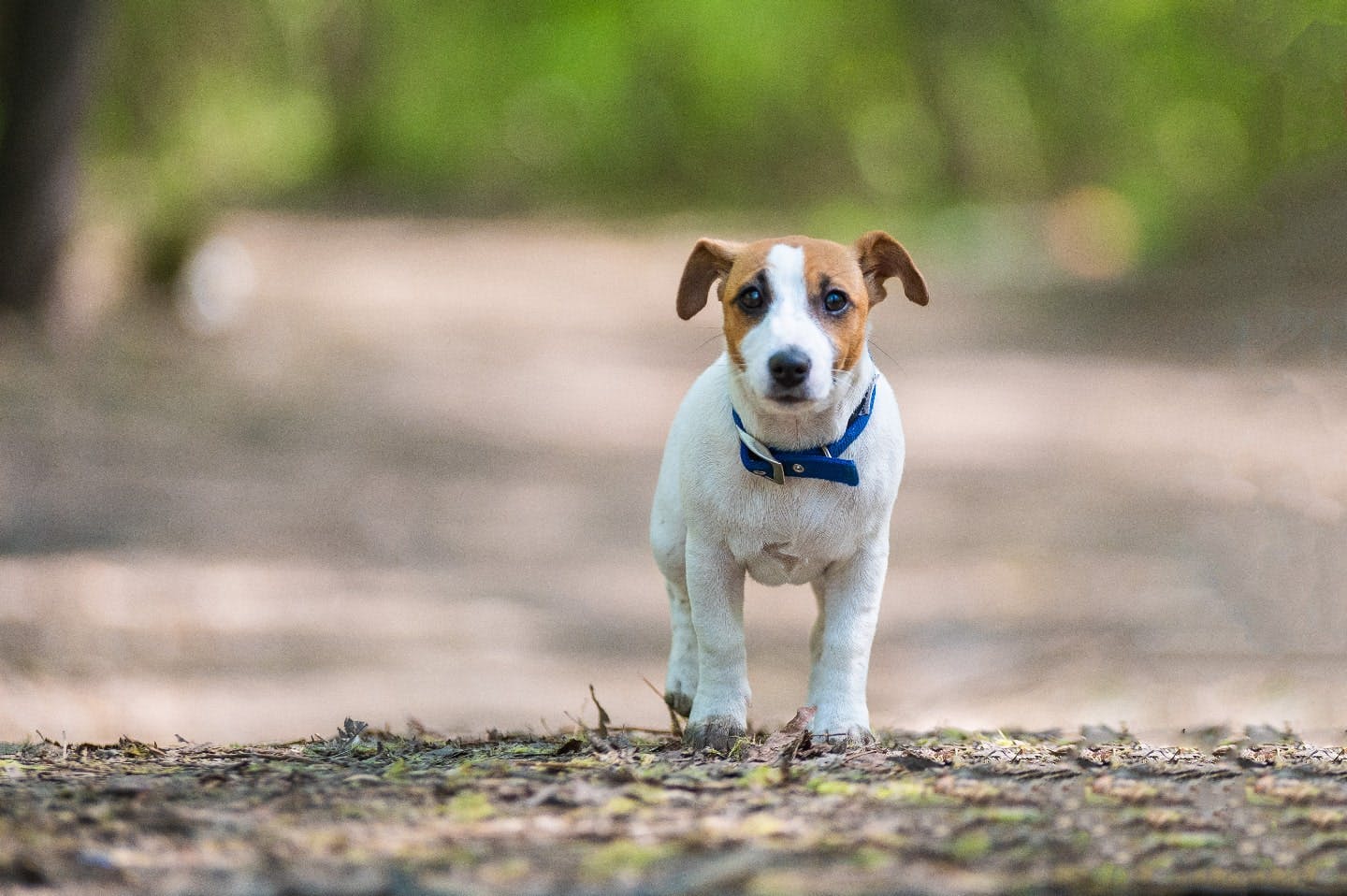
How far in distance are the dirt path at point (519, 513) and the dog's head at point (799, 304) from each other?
2624 mm

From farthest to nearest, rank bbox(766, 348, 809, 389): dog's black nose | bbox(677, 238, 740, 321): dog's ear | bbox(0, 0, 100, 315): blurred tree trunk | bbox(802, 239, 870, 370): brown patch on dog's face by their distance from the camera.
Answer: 1. bbox(0, 0, 100, 315): blurred tree trunk
2. bbox(677, 238, 740, 321): dog's ear
3. bbox(802, 239, 870, 370): brown patch on dog's face
4. bbox(766, 348, 809, 389): dog's black nose

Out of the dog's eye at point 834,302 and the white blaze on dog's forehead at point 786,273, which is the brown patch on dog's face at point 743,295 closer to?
the white blaze on dog's forehead at point 786,273

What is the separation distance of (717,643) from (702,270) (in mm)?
1306

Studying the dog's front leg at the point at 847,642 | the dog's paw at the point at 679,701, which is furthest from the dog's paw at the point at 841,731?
the dog's paw at the point at 679,701

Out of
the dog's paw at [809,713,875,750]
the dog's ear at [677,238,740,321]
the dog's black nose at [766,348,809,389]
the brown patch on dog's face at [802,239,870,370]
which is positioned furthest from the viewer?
the dog's ear at [677,238,740,321]

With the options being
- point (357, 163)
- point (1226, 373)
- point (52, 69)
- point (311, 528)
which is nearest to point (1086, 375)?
point (1226, 373)

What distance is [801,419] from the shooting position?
538cm

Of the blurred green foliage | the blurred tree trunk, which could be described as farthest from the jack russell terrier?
the blurred green foliage

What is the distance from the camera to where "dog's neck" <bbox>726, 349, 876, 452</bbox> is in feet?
17.6

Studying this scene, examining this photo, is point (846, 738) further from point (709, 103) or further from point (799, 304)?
point (709, 103)

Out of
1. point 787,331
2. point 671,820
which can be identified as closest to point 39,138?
point 787,331

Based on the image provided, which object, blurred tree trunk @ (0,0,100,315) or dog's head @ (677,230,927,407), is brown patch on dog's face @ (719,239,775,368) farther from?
blurred tree trunk @ (0,0,100,315)

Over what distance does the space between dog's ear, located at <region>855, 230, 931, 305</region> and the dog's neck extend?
0.38 meters

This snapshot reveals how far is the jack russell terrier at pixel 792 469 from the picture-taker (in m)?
5.32
